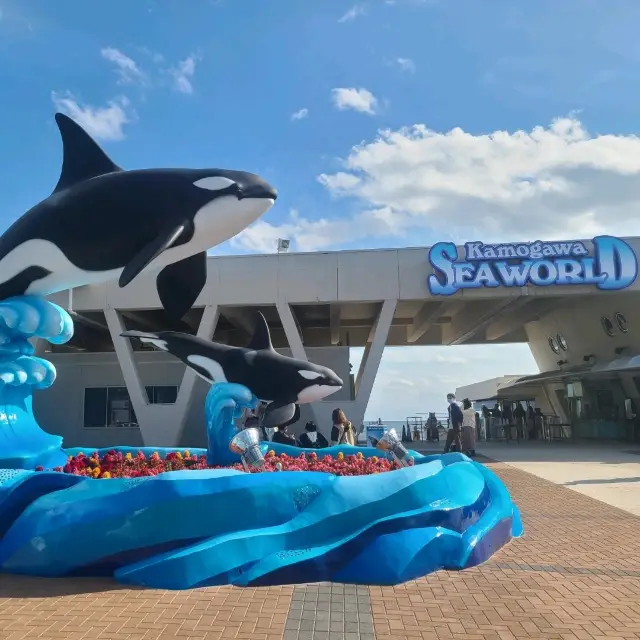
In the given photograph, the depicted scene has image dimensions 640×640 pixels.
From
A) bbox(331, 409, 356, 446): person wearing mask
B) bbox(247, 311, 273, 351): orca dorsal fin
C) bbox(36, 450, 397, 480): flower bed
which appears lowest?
bbox(36, 450, 397, 480): flower bed

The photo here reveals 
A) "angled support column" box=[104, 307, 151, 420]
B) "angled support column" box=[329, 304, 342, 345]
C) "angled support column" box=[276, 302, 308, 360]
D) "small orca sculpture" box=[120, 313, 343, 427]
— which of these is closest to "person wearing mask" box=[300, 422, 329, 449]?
"angled support column" box=[276, 302, 308, 360]

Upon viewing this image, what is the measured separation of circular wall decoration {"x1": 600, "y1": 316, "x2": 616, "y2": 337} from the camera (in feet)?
76.7

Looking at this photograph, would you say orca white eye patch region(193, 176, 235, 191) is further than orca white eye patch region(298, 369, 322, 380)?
No

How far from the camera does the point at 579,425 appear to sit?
1061 inches

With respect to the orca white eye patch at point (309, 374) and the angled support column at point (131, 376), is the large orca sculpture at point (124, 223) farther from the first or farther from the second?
the angled support column at point (131, 376)

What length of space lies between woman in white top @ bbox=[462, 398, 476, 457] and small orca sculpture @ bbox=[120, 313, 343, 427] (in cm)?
820

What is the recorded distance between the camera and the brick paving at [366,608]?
422cm

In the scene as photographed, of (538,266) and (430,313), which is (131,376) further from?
(538,266)

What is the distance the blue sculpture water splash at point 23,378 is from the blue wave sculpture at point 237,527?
6.50ft

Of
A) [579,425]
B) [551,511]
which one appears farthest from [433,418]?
[551,511]

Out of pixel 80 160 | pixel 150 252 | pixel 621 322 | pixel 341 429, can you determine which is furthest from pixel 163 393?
pixel 621 322

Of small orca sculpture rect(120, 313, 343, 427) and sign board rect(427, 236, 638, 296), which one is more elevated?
sign board rect(427, 236, 638, 296)

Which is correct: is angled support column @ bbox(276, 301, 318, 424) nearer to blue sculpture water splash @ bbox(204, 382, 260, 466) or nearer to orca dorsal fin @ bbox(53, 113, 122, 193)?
blue sculpture water splash @ bbox(204, 382, 260, 466)

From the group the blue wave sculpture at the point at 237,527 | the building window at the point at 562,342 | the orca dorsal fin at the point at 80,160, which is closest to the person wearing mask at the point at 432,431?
the building window at the point at 562,342
